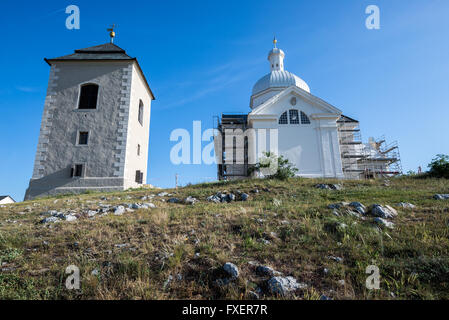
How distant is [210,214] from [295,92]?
59.1 feet

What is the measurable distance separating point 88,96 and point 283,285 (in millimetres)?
18575

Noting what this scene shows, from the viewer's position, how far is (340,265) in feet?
10.5

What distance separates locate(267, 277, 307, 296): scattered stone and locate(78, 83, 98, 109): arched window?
57.7 feet

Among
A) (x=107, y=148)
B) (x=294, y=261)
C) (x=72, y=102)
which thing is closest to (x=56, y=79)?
(x=72, y=102)

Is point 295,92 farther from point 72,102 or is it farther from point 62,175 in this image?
point 62,175

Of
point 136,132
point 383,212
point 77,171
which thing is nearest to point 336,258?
point 383,212

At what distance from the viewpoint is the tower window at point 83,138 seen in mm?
15406

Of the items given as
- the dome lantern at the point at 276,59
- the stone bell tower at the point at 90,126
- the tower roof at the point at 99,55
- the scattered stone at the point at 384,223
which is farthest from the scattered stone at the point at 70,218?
the dome lantern at the point at 276,59

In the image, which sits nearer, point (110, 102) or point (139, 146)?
point (110, 102)

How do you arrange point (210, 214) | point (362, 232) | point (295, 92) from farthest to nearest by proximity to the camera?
point (295, 92), point (210, 214), point (362, 232)

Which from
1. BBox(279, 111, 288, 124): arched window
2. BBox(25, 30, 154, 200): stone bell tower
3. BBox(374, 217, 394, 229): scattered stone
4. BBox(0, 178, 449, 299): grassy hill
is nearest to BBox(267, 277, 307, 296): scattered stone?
BBox(0, 178, 449, 299): grassy hill

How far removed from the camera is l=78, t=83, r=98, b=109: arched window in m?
16.2

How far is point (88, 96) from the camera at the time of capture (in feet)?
53.9

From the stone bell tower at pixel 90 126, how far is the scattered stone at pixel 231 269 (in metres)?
13.2
